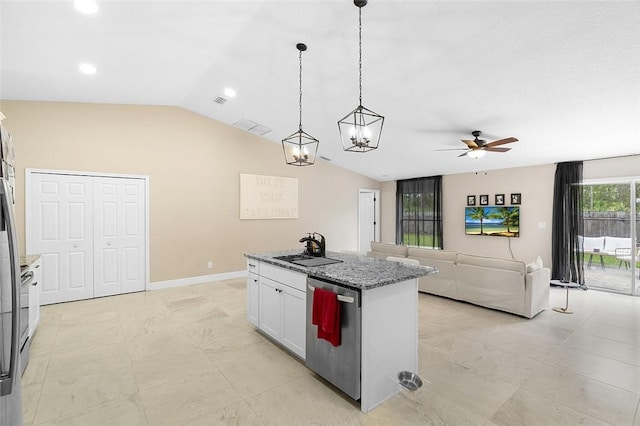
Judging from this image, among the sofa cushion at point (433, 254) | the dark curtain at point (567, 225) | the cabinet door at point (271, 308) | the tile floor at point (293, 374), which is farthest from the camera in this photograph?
the dark curtain at point (567, 225)

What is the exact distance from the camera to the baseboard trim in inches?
214

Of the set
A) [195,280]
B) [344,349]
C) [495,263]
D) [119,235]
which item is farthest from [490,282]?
[119,235]

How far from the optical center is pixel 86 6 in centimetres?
265

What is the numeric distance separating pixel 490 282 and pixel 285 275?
310cm

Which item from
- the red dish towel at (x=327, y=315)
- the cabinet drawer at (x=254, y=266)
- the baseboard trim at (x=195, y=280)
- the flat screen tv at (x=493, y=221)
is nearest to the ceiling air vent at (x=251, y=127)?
the baseboard trim at (x=195, y=280)

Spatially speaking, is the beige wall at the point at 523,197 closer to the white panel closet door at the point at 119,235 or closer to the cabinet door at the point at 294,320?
the cabinet door at the point at 294,320

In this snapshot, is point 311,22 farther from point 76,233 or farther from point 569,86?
point 76,233

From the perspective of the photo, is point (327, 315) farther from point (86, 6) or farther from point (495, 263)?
point (86, 6)

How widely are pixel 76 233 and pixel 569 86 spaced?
7015 millimetres

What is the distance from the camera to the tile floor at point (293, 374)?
2109 mm

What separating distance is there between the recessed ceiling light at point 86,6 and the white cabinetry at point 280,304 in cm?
278

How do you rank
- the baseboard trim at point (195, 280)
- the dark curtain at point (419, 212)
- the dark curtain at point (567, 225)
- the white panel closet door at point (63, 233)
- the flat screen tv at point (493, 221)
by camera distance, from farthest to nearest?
the dark curtain at point (419, 212) → the flat screen tv at point (493, 221) → the dark curtain at point (567, 225) → the baseboard trim at point (195, 280) → the white panel closet door at point (63, 233)

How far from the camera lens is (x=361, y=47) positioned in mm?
3287

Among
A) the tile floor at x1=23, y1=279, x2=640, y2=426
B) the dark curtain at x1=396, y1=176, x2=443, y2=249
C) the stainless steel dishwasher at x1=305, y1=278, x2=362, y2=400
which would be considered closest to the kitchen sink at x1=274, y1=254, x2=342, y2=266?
the stainless steel dishwasher at x1=305, y1=278, x2=362, y2=400
